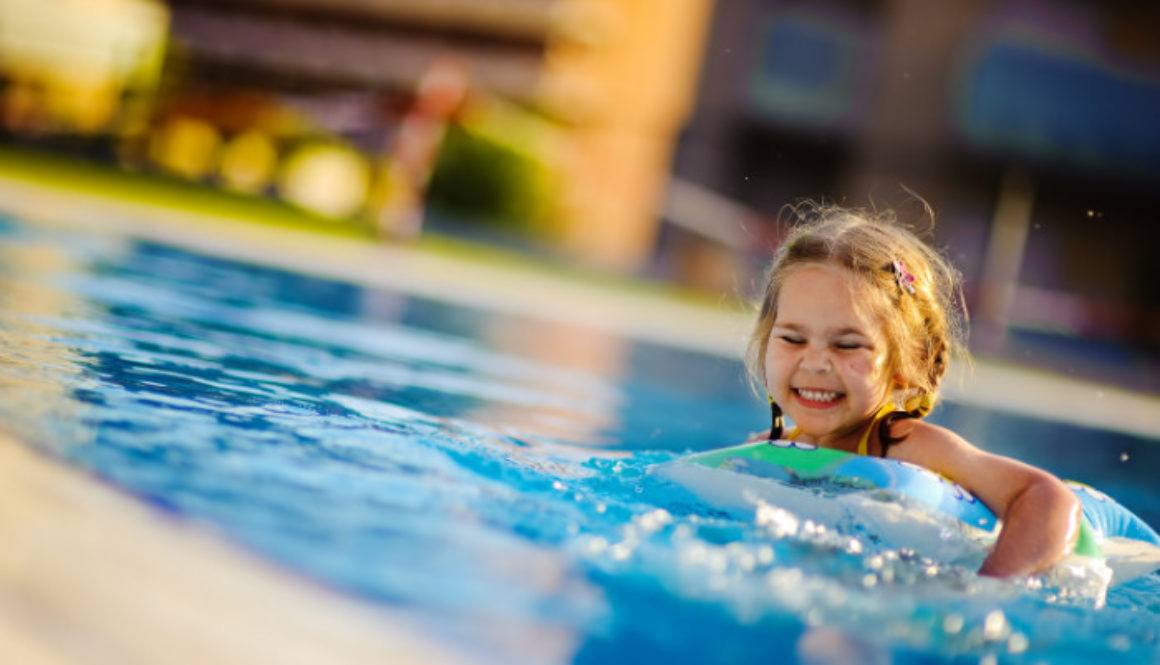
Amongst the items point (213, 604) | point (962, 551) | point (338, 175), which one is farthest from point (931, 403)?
point (338, 175)

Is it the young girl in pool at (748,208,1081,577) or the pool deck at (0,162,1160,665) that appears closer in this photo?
the pool deck at (0,162,1160,665)

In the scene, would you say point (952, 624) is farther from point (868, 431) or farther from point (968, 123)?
point (968, 123)

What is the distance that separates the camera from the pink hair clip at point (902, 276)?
10.1 ft

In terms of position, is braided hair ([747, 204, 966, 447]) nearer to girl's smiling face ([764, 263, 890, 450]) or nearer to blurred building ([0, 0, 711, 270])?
girl's smiling face ([764, 263, 890, 450])

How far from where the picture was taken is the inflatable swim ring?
2.70 m

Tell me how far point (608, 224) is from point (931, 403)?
17393 millimetres

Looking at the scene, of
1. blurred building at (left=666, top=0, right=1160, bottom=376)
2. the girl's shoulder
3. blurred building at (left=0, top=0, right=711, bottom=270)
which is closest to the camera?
the girl's shoulder

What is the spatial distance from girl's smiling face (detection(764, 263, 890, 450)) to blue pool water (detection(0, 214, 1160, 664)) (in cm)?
41

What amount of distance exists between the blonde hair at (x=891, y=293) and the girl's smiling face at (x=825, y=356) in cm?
4

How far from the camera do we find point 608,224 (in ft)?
67.1

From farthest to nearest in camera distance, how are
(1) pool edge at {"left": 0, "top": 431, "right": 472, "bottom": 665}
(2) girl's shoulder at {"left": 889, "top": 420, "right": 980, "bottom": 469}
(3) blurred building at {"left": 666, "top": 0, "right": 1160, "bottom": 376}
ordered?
(3) blurred building at {"left": 666, "top": 0, "right": 1160, "bottom": 376} → (2) girl's shoulder at {"left": 889, "top": 420, "right": 980, "bottom": 469} → (1) pool edge at {"left": 0, "top": 431, "right": 472, "bottom": 665}

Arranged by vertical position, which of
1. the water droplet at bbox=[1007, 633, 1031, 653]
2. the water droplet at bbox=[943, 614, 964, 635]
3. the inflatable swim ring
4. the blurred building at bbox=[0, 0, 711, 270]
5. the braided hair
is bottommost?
the water droplet at bbox=[1007, 633, 1031, 653]

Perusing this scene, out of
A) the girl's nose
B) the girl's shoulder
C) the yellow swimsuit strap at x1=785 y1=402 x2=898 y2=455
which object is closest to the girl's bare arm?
the girl's shoulder

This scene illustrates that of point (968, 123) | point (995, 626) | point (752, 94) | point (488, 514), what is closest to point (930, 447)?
point (995, 626)
